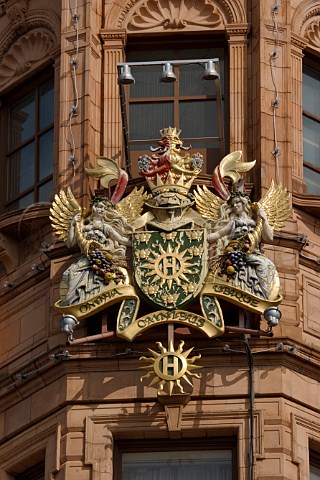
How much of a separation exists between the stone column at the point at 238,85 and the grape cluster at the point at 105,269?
3.11 meters

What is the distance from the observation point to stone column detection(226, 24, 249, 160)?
4509 cm

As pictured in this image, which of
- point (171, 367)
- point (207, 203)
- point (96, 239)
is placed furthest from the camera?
point (207, 203)

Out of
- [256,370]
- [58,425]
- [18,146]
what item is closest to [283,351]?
[256,370]

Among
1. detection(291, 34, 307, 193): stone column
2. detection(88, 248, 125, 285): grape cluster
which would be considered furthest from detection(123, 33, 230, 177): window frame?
detection(88, 248, 125, 285): grape cluster

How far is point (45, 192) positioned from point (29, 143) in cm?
139

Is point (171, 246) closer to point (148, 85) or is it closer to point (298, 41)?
point (148, 85)

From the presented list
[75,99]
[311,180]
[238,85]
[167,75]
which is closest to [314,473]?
[311,180]

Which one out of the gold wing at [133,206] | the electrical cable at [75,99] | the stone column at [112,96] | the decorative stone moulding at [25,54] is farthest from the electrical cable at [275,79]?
the decorative stone moulding at [25,54]

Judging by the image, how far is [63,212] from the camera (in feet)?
144

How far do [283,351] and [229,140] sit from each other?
4213 mm

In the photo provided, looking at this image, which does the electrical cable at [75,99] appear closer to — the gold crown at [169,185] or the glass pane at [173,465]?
the gold crown at [169,185]

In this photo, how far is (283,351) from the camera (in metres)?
42.6

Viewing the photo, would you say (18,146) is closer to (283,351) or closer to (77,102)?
(77,102)

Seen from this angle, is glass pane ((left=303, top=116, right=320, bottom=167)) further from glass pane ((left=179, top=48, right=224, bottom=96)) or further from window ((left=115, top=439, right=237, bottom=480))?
window ((left=115, top=439, right=237, bottom=480))
